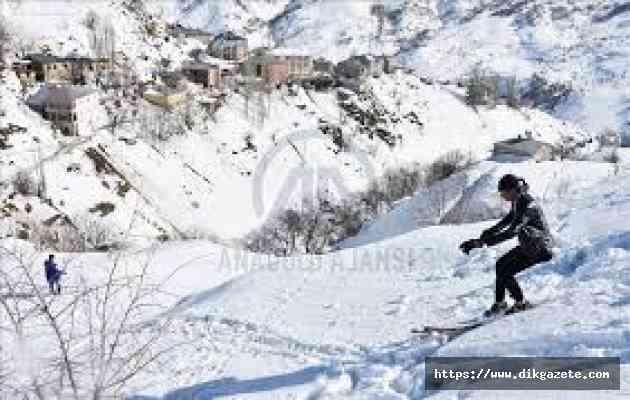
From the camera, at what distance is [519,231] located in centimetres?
855

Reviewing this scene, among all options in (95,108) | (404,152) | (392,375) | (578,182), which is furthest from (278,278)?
(404,152)

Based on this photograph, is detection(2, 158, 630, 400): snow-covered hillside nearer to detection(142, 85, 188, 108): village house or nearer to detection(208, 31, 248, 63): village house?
detection(142, 85, 188, 108): village house

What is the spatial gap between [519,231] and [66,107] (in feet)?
164

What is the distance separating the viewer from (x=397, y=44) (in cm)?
14050

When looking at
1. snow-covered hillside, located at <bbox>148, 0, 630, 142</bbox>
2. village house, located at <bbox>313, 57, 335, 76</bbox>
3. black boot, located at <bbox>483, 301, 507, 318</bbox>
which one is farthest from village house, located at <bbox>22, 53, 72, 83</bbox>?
snow-covered hillside, located at <bbox>148, 0, 630, 142</bbox>

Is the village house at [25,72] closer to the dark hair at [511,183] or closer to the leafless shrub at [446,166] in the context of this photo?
the leafless shrub at [446,166]

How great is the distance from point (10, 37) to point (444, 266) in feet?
211

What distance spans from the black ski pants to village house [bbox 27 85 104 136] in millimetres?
48414

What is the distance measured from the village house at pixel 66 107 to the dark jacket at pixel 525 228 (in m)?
48.9

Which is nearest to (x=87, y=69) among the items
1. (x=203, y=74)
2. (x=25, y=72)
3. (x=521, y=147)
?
(x=25, y=72)

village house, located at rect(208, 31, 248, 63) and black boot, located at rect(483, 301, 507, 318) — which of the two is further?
village house, located at rect(208, 31, 248, 63)

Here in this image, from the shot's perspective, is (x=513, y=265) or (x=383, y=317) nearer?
(x=513, y=265)

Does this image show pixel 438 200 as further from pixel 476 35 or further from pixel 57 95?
pixel 476 35

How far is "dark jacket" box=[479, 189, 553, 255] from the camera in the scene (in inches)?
332
